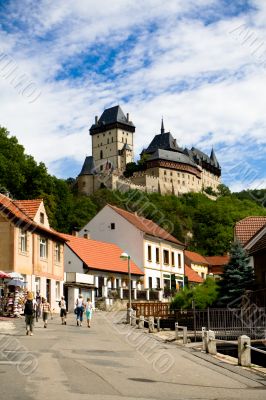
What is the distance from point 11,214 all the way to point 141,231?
83.2 feet

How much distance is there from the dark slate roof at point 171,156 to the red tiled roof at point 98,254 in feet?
378

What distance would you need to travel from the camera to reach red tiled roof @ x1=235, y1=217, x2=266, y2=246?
4184 centimetres

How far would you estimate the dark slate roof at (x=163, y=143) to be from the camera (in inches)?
7190

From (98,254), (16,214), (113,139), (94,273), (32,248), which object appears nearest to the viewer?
(16,214)

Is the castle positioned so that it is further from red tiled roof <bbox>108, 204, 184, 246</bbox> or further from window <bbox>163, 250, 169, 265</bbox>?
window <bbox>163, 250, 169, 265</bbox>

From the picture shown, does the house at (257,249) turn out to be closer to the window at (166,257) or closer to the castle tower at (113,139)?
the window at (166,257)

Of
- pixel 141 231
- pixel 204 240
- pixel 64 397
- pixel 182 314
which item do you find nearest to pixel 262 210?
pixel 204 240

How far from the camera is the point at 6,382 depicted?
36.4 feet

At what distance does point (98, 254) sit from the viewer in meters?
53.6

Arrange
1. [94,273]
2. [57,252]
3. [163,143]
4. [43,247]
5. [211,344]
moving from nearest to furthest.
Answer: [211,344]
[43,247]
[57,252]
[94,273]
[163,143]

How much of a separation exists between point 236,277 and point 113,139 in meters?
158

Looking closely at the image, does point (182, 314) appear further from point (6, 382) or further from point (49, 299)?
point (6, 382)

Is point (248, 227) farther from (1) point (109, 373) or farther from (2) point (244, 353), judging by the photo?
(1) point (109, 373)

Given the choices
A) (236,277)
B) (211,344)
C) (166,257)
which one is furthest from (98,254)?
(211,344)
